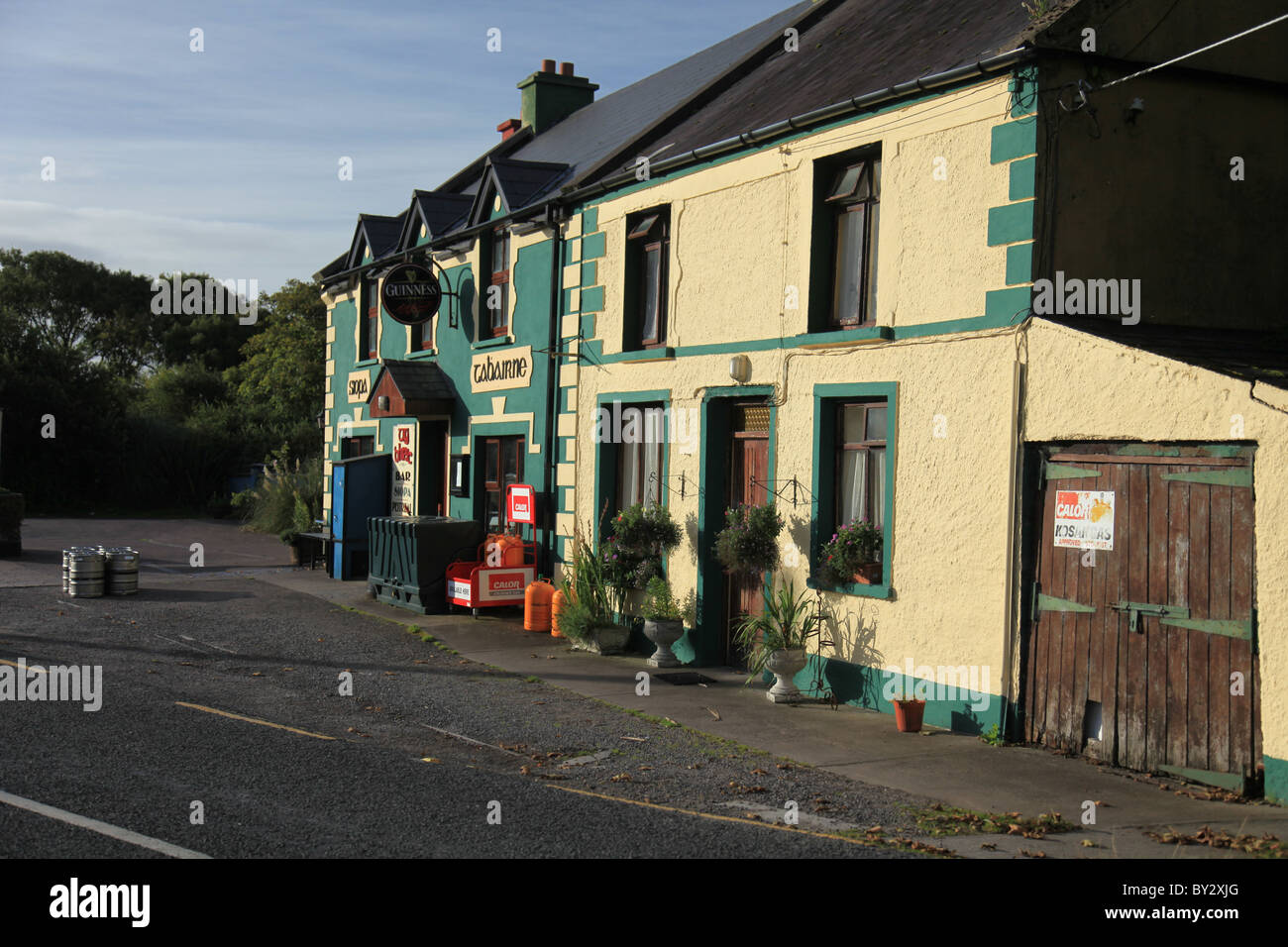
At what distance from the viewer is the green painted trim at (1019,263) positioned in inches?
365

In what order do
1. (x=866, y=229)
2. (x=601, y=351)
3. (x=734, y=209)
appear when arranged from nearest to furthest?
(x=866, y=229), (x=734, y=209), (x=601, y=351)

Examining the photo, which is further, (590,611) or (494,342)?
(494,342)

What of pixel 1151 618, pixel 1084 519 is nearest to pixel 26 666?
pixel 1084 519

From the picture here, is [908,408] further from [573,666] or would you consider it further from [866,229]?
[573,666]

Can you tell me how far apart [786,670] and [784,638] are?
0.30 meters

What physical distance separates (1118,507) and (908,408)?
88.0 inches

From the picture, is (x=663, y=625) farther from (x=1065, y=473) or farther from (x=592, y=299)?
(x=1065, y=473)

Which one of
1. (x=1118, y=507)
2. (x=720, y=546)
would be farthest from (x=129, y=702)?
(x=1118, y=507)

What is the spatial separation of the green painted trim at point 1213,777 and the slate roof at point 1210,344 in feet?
8.48

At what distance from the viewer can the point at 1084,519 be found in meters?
8.89

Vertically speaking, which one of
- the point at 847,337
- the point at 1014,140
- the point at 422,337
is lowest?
the point at 847,337

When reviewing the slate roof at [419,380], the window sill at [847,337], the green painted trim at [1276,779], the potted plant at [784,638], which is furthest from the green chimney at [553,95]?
the green painted trim at [1276,779]

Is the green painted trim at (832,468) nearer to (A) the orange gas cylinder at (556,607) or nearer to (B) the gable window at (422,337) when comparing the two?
(A) the orange gas cylinder at (556,607)

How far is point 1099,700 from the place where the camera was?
343 inches
